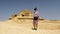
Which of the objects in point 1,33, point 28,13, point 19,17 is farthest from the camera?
point 28,13

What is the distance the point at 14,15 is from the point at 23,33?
35168mm

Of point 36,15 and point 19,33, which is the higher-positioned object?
point 36,15

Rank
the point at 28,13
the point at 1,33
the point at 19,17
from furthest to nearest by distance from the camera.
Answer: the point at 28,13 < the point at 19,17 < the point at 1,33

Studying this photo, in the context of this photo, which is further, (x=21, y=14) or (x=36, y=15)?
(x=21, y=14)

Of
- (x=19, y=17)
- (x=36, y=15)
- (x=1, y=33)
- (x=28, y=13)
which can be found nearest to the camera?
(x=1, y=33)

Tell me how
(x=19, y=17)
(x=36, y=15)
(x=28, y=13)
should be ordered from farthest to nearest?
1. (x=28, y=13)
2. (x=19, y=17)
3. (x=36, y=15)

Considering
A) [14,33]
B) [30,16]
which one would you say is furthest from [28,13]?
[14,33]

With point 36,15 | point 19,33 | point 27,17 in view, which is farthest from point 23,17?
point 19,33

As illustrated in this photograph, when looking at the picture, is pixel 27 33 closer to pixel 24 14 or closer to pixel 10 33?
pixel 10 33

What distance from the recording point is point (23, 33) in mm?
11164

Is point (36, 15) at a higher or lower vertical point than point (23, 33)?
higher

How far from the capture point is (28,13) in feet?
152

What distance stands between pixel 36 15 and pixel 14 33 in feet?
10.7

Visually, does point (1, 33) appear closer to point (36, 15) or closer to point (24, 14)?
point (36, 15)
